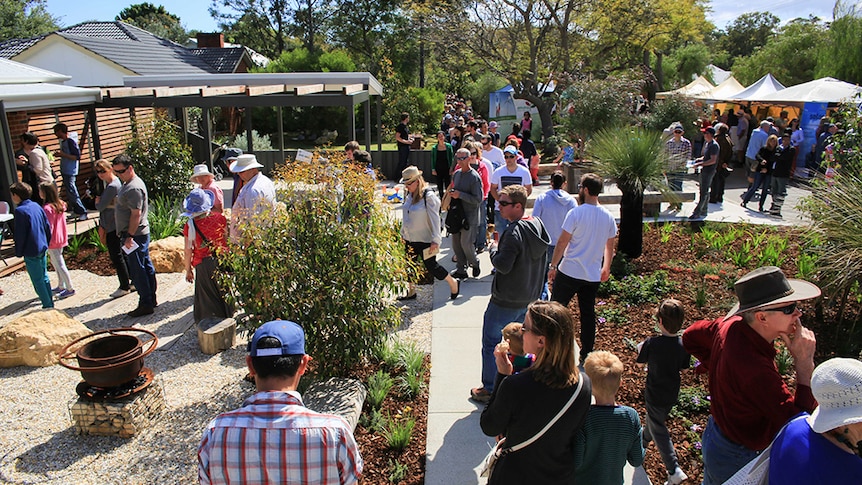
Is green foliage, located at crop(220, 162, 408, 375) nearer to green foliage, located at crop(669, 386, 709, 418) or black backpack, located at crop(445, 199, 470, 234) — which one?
green foliage, located at crop(669, 386, 709, 418)

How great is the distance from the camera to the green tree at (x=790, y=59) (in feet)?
101

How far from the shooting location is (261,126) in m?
27.7

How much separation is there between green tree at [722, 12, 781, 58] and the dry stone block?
8505cm

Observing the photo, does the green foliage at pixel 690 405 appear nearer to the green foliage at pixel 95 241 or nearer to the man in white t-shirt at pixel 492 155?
the man in white t-shirt at pixel 492 155

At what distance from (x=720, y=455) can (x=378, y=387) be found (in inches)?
105

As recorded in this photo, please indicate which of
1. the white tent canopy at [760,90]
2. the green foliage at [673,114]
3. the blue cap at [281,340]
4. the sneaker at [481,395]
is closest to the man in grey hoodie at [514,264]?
the sneaker at [481,395]

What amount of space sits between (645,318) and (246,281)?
414 cm

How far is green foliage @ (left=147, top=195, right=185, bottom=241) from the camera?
9461 mm

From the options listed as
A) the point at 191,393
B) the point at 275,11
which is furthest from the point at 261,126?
the point at 191,393

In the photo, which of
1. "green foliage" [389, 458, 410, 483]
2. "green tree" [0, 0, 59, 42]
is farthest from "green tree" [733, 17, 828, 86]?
"green tree" [0, 0, 59, 42]

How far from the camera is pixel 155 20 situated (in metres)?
73.9

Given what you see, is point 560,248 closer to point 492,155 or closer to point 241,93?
point 492,155

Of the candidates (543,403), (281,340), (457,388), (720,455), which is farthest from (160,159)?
(720,455)

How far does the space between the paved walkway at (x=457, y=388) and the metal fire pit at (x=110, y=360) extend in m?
2.29
